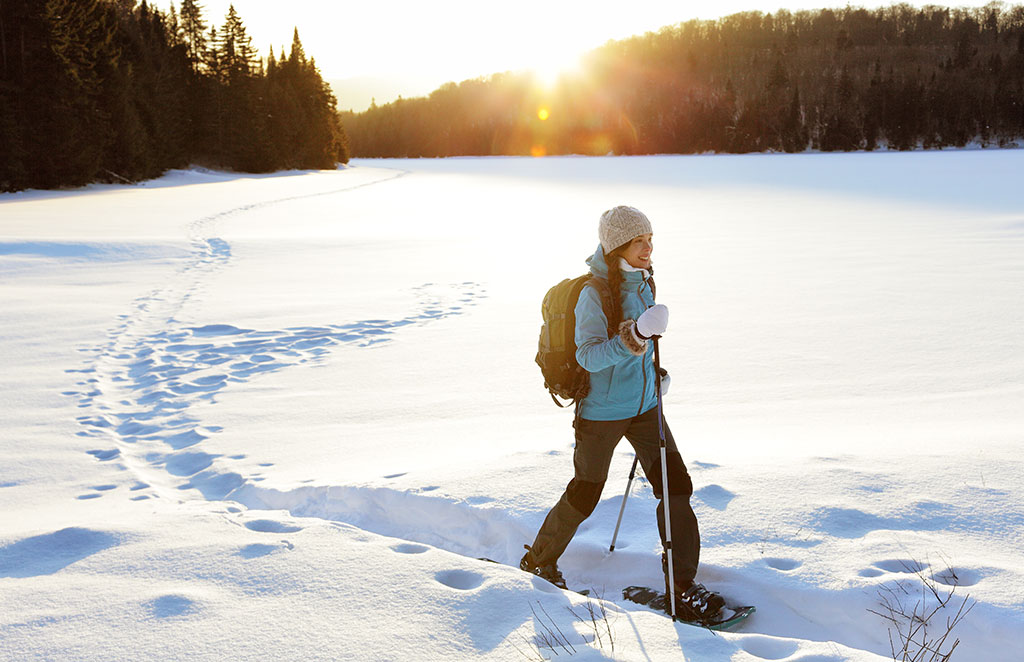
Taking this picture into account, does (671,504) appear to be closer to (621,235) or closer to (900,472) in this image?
(621,235)

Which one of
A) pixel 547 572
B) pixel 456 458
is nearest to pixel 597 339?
pixel 547 572

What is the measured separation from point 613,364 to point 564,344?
9.6 inches

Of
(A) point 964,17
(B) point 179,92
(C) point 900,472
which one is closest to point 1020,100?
(A) point 964,17

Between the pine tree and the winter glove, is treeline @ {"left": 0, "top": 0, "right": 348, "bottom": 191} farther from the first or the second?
the winter glove

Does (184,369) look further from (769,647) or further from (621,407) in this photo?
(769,647)

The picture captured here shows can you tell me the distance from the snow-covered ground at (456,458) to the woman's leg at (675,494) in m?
0.31

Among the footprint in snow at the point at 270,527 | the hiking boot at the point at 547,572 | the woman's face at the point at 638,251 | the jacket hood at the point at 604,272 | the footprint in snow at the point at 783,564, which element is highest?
the woman's face at the point at 638,251

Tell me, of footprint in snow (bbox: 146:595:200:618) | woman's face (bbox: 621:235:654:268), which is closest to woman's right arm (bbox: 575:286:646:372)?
woman's face (bbox: 621:235:654:268)

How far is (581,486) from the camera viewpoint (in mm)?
3434

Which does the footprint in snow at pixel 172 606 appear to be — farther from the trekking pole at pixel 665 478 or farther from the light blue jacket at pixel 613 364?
the trekking pole at pixel 665 478

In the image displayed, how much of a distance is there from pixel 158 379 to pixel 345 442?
2.98 metres

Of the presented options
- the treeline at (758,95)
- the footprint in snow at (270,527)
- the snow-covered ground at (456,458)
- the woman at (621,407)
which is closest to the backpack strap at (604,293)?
the woman at (621,407)

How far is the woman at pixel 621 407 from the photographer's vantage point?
122 inches

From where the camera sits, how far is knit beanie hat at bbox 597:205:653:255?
3.14 m
